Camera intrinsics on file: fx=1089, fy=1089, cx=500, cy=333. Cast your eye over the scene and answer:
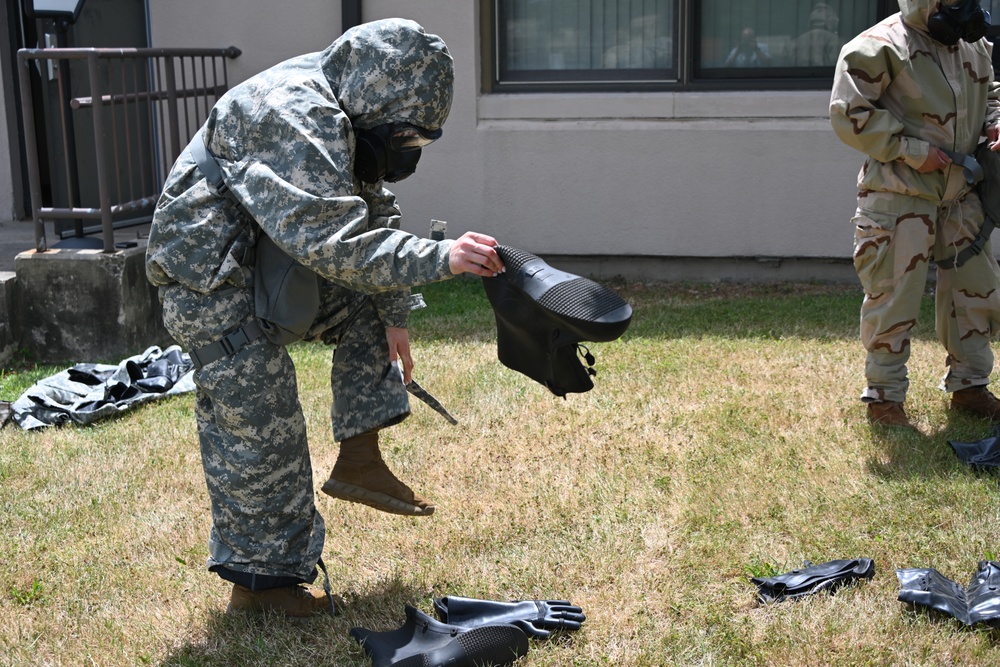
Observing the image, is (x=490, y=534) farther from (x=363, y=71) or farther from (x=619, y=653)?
(x=363, y=71)

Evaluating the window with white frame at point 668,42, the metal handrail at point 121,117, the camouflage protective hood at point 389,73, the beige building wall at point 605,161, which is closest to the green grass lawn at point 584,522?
the camouflage protective hood at point 389,73

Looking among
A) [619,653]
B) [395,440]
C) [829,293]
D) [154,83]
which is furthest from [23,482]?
[829,293]

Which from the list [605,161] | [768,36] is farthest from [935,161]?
[768,36]


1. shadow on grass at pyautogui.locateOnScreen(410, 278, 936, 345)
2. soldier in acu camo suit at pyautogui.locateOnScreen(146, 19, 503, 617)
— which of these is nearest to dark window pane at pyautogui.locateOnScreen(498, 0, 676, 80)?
shadow on grass at pyautogui.locateOnScreen(410, 278, 936, 345)

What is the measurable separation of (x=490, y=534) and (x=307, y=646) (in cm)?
92

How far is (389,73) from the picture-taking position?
10.2 ft

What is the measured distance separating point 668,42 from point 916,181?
3965 mm

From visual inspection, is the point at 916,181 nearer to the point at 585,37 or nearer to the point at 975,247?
the point at 975,247

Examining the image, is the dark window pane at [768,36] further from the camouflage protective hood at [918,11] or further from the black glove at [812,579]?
the black glove at [812,579]

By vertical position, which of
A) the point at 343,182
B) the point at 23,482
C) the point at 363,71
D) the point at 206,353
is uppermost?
the point at 363,71

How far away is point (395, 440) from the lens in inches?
201

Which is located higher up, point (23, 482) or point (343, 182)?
point (343, 182)

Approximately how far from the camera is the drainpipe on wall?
8.33 metres

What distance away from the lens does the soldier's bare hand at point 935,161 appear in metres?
4.82
